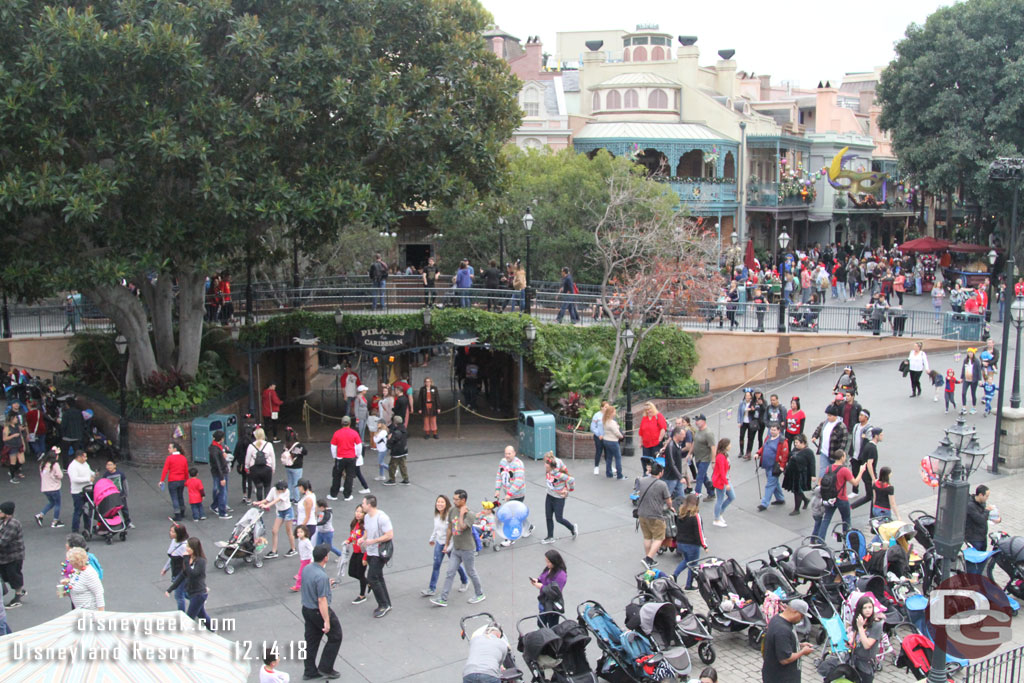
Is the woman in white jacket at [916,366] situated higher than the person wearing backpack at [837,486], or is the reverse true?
the woman in white jacket at [916,366]

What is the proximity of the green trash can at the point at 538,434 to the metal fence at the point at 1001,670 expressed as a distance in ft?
32.4

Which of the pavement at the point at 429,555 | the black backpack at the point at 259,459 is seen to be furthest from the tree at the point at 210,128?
the pavement at the point at 429,555

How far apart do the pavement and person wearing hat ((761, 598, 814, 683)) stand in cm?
150

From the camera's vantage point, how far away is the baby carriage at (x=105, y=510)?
13672 millimetres

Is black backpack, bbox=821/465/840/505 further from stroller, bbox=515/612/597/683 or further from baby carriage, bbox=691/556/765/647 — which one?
stroller, bbox=515/612/597/683

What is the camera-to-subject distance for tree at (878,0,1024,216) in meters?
33.6

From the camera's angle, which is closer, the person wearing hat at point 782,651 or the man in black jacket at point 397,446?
the person wearing hat at point 782,651

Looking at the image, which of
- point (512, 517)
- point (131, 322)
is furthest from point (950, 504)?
point (131, 322)

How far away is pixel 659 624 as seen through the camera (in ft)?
31.8

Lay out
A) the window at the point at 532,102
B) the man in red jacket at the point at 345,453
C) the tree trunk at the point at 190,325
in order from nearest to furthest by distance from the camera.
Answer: the man in red jacket at the point at 345,453 < the tree trunk at the point at 190,325 < the window at the point at 532,102

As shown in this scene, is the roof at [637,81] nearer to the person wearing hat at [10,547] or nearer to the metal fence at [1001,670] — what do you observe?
the person wearing hat at [10,547]

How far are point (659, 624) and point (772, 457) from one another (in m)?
6.03

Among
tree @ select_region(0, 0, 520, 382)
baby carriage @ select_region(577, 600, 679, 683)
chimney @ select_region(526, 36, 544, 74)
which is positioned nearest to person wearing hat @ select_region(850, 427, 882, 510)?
baby carriage @ select_region(577, 600, 679, 683)

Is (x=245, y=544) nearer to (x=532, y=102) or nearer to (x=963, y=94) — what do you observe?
(x=532, y=102)
